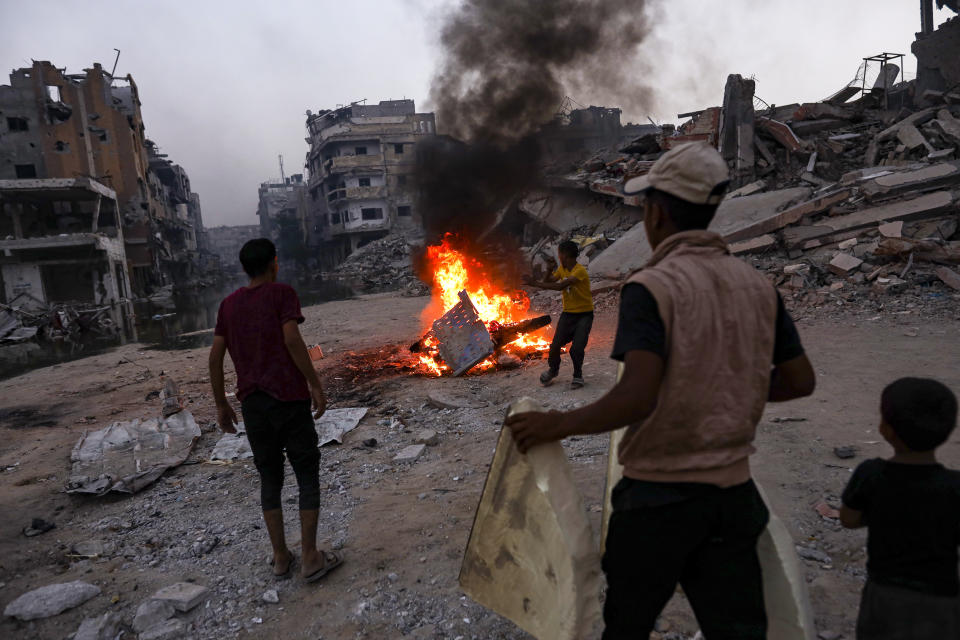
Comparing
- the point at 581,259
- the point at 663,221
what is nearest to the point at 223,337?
the point at 663,221

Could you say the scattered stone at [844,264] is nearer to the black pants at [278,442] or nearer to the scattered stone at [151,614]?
the black pants at [278,442]

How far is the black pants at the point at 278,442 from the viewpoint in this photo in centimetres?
319

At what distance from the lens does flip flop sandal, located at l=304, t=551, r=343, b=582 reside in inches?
126

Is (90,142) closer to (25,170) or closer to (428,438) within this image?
(25,170)

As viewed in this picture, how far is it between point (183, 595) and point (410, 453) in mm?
2344

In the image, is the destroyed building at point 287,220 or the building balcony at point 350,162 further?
the destroyed building at point 287,220

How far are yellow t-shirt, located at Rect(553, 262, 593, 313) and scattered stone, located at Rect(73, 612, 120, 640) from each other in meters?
4.94

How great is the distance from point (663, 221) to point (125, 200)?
144 ft

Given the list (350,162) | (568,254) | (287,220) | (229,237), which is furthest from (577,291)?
(229,237)

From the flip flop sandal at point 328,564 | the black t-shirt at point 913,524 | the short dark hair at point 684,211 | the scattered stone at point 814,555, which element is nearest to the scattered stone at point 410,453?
the flip flop sandal at point 328,564

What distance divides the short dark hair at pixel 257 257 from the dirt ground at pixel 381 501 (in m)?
1.77

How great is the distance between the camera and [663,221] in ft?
5.48

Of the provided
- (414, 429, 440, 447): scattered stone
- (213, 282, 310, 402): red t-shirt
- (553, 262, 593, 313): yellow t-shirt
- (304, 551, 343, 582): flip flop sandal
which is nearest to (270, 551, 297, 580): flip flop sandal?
(304, 551, 343, 582): flip flop sandal

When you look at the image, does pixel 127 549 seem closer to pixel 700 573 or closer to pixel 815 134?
pixel 700 573
